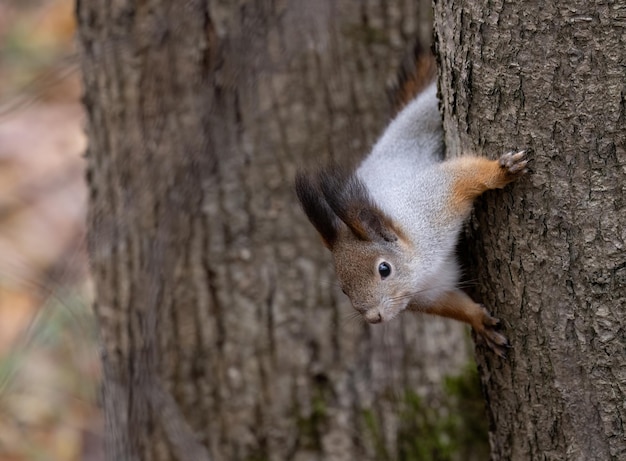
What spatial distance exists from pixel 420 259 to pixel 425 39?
3.07 ft

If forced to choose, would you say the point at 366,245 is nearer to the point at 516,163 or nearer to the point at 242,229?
the point at 516,163

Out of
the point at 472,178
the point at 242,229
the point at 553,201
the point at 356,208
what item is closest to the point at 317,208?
the point at 356,208

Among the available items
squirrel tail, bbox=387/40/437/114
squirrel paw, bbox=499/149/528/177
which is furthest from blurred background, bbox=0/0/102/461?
squirrel paw, bbox=499/149/528/177

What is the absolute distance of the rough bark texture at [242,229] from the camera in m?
2.20

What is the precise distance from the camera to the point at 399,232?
4.98 ft

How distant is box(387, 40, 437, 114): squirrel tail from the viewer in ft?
6.01

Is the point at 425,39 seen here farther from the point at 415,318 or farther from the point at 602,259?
the point at 602,259

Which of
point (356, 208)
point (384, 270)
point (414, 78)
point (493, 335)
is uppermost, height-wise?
point (414, 78)

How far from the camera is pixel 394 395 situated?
7.72 ft

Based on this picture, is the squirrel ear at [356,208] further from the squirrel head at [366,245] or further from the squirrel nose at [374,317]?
the squirrel nose at [374,317]

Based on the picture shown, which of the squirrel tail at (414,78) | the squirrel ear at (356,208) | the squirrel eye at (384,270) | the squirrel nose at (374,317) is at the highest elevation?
the squirrel tail at (414,78)

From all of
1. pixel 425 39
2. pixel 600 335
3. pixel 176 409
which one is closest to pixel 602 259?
pixel 600 335

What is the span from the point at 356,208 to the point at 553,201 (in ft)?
1.27

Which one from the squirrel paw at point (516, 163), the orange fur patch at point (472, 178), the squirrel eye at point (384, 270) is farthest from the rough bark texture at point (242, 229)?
the squirrel paw at point (516, 163)
